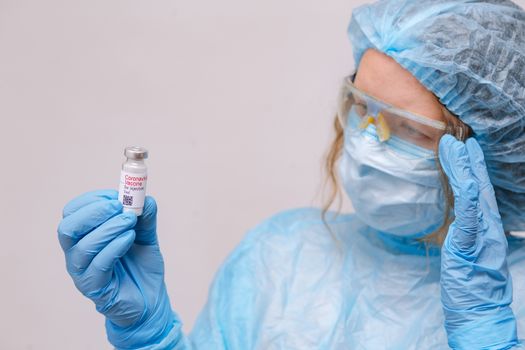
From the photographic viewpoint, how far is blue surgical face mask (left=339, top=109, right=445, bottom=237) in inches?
52.9

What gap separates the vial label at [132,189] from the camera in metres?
1.12

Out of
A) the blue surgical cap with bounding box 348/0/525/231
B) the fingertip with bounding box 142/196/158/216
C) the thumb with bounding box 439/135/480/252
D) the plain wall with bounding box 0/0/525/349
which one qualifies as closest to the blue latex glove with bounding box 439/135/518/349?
the thumb with bounding box 439/135/480/252

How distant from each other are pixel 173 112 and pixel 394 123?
31.5 inches

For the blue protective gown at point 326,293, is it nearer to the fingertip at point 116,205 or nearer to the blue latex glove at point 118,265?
the blue latex glove at point 118,265

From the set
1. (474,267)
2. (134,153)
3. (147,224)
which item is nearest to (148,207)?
(147,224)

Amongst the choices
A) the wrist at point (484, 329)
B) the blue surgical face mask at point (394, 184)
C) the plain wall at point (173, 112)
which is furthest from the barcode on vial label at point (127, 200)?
the plain wall at point (173, 112)

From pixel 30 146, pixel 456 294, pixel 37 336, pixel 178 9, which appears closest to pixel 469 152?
pixel 456 294

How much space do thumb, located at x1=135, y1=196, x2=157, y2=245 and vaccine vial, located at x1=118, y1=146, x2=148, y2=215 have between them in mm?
57

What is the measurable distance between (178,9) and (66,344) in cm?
104

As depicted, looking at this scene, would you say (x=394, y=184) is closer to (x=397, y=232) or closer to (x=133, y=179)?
(x=397, y=232)

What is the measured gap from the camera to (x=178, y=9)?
1940 millimetres

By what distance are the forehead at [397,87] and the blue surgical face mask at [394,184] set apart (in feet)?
0.23

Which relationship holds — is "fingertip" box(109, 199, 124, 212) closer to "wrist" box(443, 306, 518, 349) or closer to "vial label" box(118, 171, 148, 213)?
"vial label" box(118, 171, 148, 213)

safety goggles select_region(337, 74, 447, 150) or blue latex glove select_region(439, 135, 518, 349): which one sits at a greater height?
safety goggles select_region(337, 74, 447, 150)
